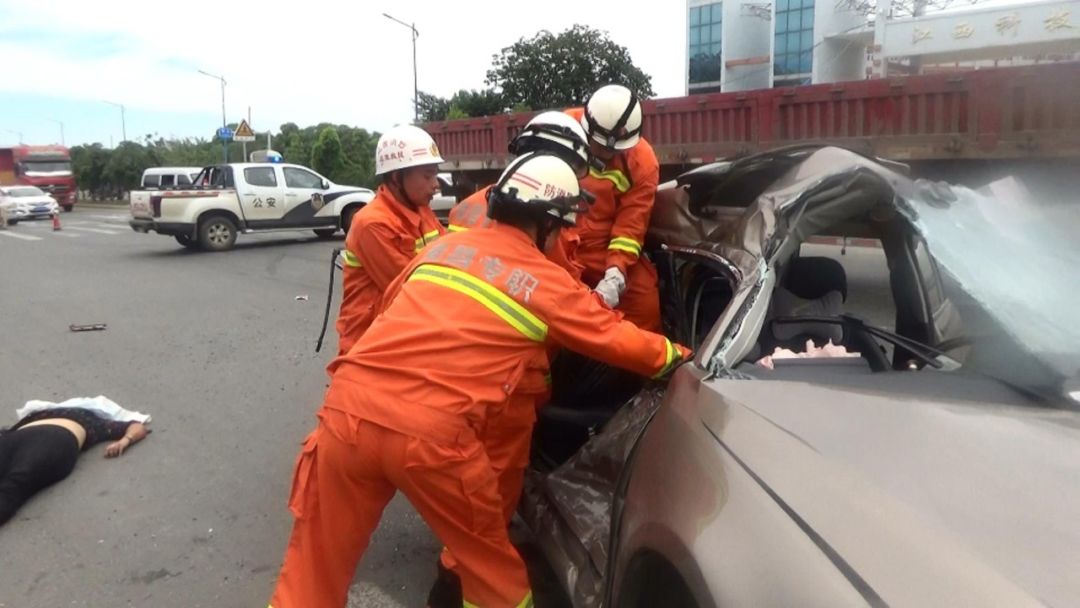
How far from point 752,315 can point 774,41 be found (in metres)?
48.4

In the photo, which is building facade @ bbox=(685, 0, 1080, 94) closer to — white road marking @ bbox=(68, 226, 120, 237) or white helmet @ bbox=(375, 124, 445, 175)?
white helmet @ bbox=(375, 124, 445, 175)

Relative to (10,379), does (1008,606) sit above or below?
above

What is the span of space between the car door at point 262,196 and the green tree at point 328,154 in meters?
15.8

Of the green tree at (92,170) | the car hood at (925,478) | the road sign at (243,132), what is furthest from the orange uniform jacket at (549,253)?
the green tree at (92,170)

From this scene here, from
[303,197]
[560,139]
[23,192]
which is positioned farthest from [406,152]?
[23,192]

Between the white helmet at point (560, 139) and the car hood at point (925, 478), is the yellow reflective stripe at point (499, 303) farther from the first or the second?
the white helmet at point (560, 139)

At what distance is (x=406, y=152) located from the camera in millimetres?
4160

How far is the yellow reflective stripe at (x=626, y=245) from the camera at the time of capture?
12.2ft

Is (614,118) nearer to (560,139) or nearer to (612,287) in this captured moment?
(560,139)

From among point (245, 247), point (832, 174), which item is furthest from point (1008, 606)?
point (245, 247)

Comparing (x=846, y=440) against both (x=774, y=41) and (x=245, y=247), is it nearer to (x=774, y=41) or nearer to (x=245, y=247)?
(x=245, y=247)

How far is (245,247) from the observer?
17.9m

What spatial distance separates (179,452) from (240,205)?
13.0 meters

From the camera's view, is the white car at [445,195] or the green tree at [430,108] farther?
the green tree at [430,108]
